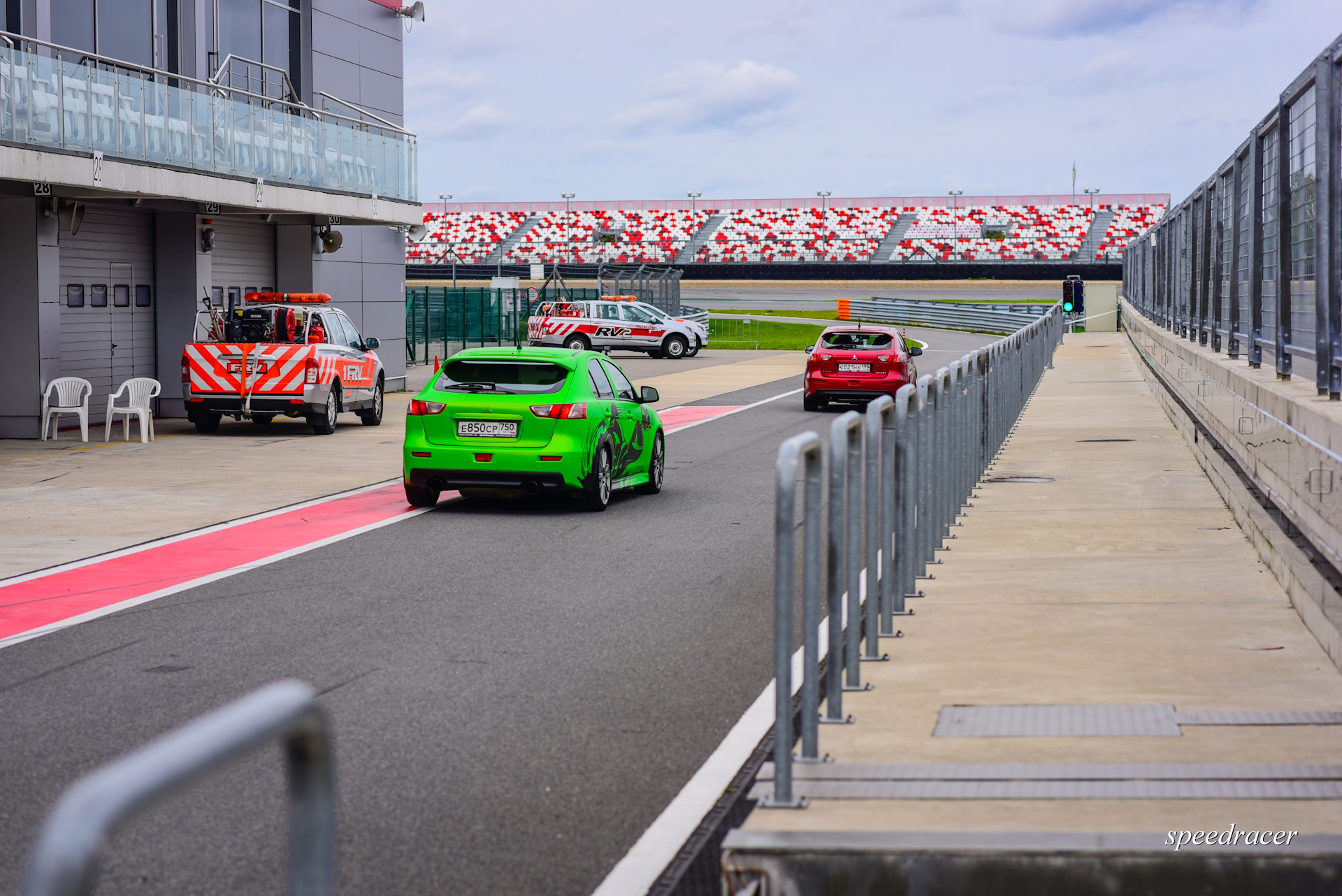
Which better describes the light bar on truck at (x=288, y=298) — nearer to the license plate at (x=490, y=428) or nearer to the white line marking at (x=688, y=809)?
the license plate at (x=490, y=428)

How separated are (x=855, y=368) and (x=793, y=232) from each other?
8507 centimetres

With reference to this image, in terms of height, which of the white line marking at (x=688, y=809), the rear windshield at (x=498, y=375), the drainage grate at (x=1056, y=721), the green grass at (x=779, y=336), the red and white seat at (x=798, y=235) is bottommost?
the white line marking at (x=688, y=809)

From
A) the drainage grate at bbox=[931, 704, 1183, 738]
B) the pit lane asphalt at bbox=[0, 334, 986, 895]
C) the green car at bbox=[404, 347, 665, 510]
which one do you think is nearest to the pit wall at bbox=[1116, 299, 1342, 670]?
the drainage grate at bbox=[931, 704, 1183, 738]

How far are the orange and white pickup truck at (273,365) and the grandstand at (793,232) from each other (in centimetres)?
7181

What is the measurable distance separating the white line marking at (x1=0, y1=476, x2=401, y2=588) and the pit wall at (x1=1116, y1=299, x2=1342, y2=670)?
25.7ft

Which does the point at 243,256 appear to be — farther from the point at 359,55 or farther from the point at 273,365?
the point at 273,365

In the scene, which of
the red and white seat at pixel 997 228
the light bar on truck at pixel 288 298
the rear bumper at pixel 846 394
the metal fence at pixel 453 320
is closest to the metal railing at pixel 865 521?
the light bar on truck at pixel 288 298

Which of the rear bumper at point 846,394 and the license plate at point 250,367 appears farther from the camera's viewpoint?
the rear bumper at point 846,394

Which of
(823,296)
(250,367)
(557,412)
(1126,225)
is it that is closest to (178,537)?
(557,412)

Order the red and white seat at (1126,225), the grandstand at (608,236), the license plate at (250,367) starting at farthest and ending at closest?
the grandstand at (608,236), the red and white seat at (1126,225), the license plate at (250,367)

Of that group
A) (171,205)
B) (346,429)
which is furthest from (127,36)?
(346,429)

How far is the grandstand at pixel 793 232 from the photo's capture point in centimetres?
10006

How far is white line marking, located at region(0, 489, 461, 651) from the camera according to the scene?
334 inches

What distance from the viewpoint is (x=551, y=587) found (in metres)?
9.66
